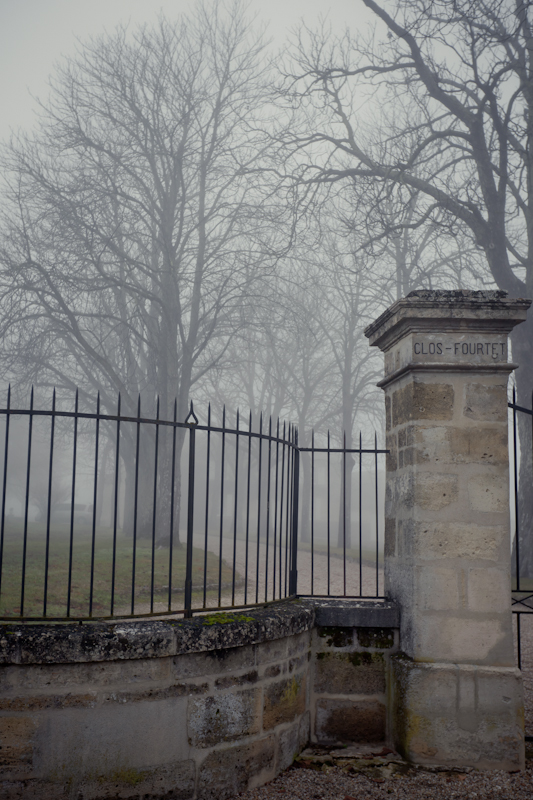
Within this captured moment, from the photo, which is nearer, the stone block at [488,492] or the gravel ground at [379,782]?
the gravel ground at [379,782]

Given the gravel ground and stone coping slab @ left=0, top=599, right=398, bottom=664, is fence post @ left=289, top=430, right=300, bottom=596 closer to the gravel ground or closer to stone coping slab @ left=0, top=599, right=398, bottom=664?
stone coping slab @ left=0, top=599, right=398, bottom=664

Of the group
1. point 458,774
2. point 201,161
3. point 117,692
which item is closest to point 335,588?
point 458,774

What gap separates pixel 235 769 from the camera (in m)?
3.61

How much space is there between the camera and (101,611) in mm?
7895

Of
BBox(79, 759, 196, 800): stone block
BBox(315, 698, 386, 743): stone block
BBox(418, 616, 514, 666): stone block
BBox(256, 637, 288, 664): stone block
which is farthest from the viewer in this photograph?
BBox(315, 698, 386, 743): stone block

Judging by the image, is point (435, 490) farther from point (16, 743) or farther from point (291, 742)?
point (16, 743)

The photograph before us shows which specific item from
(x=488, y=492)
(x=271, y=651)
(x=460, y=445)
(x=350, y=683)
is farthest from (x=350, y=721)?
(x=460, y=445)

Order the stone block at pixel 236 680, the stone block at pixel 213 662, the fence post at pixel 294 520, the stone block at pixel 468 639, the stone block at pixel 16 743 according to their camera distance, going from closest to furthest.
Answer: the stone block at pixel 16 743 < the stone block at pixel 213 662 < the stone block at pixel 236 680 < the stone block at pixel 468 639 < the fence post at pixel 294 520

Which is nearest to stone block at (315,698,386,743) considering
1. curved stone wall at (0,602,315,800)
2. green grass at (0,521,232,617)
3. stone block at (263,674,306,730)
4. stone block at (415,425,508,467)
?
stone block at (263,674,306,730)

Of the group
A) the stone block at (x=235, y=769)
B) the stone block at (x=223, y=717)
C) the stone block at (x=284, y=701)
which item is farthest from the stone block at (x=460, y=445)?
the stone block at (x=235, y=769)

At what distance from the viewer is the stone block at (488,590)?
416 cm

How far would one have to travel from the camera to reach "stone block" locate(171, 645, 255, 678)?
347 cm

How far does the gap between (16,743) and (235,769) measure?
1226 mm

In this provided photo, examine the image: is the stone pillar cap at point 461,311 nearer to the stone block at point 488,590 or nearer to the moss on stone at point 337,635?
the stone block at point 488,590
